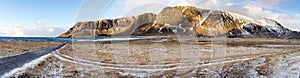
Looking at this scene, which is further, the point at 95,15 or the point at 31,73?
the point at 95,15

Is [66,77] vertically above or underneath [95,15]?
underneath

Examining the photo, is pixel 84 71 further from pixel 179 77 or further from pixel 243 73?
pixel 243 73

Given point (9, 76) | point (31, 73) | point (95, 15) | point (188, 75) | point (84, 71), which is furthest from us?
point (95, 15)

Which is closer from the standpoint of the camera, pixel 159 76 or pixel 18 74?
pixel 18 74

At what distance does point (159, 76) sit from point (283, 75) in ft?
31.6

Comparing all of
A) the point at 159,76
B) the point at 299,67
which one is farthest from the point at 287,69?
the point at 159,76

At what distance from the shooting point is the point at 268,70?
22125 mm

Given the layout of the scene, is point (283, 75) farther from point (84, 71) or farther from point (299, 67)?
point (84, 71)

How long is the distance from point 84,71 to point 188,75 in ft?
32.7

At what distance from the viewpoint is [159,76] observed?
23609 mm

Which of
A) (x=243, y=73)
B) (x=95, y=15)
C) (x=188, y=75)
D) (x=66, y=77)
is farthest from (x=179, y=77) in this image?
(x=95, y=15)

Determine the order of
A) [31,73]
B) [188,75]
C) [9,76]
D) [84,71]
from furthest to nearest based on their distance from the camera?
[84,71]
[188,75]
[31,73]
[9,76]

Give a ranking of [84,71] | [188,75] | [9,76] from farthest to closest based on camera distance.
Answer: [84,71]
[188,75]
[9,76]

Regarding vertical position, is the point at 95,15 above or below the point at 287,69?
above
